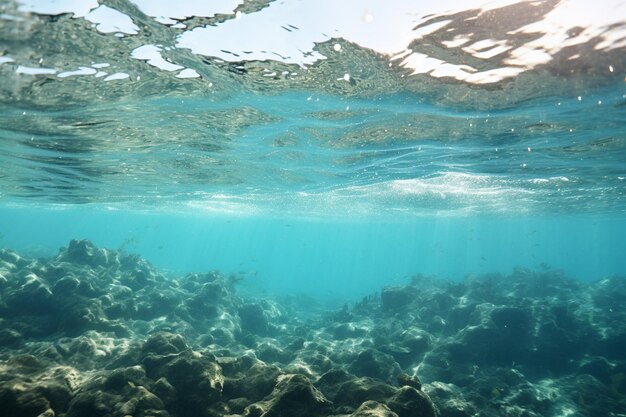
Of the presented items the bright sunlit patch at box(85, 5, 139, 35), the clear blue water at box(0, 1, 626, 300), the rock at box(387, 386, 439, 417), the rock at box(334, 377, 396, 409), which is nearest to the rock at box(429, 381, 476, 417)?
the rock at box(334, 377, 396, 409)

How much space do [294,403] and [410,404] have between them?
262 centimetres

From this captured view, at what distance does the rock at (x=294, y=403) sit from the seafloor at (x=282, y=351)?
0.03 m

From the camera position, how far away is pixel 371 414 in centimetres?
679

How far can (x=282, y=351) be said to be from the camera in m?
17.8

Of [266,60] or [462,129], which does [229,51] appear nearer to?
[266,60]

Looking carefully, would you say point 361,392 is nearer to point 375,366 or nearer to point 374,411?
point 374,411

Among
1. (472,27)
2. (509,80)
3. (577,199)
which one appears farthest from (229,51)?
(577,199)

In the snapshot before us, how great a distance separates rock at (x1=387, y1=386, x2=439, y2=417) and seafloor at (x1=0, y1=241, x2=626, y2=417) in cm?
3

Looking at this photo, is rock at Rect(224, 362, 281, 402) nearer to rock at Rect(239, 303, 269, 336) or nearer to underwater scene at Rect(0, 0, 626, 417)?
underwater scene at Rect(0, 0, 626, 417)

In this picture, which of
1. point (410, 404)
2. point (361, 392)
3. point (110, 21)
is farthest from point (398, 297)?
point (110, 21)

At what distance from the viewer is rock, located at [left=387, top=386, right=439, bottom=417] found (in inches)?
315

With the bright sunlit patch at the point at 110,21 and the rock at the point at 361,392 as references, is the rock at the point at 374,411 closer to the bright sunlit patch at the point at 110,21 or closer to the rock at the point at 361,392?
the rock at the point at 361,392

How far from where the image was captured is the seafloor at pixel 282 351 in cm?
820

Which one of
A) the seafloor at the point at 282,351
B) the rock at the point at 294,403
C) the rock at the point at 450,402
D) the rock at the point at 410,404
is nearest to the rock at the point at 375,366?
the seafloor at the point at 282,351
